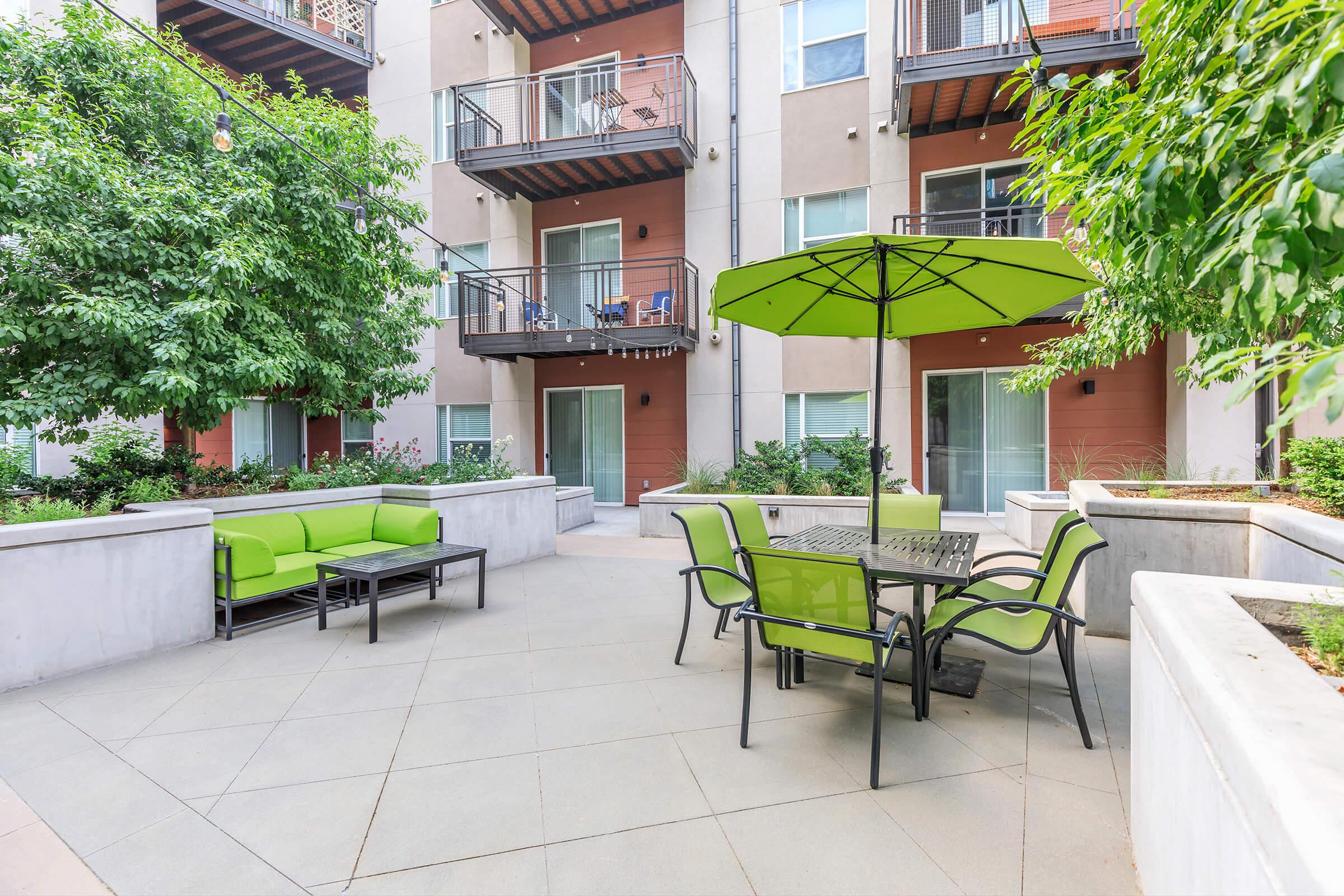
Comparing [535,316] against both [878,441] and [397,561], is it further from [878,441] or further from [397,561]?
[878,441]

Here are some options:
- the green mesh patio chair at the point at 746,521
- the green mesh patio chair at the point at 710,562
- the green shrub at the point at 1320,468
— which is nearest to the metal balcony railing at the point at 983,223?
the green shrub at the point at 1320,468

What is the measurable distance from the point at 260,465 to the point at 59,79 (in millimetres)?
3678

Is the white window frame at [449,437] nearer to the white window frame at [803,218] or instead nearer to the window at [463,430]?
the window at [463,430]

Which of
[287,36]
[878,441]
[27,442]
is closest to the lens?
[878,441]

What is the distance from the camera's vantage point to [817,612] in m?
2.62

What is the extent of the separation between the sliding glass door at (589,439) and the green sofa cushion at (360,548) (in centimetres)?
517

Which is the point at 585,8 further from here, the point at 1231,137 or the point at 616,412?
the point at 1231,137

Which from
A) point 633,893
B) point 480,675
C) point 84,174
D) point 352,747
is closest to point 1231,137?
point 633,893

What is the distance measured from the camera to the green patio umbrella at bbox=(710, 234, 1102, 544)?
3037 mm

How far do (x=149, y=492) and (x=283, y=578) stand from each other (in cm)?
158

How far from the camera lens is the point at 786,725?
287cm

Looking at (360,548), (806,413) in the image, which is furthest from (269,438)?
(806,413)

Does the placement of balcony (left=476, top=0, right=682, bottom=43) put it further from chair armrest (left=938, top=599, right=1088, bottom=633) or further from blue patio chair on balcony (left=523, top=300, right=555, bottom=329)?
chair armrest (left=938, top=599, right=1088, bottom=633)

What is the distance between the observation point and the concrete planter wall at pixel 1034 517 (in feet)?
20.8
